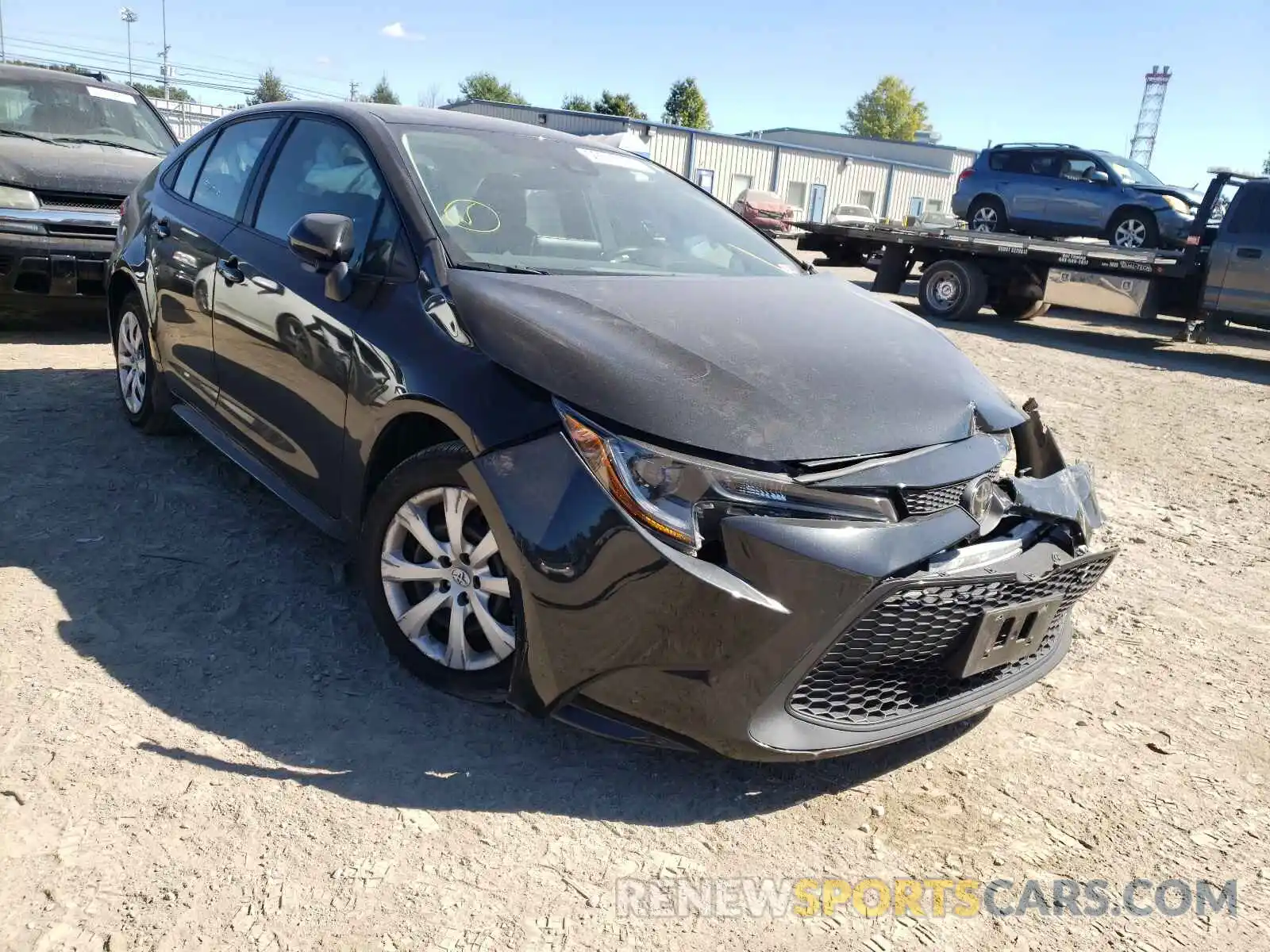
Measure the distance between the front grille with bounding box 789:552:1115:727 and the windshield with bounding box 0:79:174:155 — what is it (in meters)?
7.66

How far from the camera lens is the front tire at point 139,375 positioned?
470 centimetres

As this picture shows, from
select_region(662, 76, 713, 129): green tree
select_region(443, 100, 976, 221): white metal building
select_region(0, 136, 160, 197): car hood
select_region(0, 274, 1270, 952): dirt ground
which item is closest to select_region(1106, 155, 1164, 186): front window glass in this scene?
select_region(0, 274, 1270, 952): dirt ground

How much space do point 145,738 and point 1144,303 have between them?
11.5 meters

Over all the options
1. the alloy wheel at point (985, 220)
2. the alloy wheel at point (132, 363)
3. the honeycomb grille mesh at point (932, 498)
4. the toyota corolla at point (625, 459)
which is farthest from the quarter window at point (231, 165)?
the alloy wheel at point (985, 220)

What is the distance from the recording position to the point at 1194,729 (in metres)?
3.12

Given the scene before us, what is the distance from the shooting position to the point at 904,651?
7.94ft

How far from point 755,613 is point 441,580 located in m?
0.99

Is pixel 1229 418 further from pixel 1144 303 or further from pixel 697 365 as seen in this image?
pixel 697 365

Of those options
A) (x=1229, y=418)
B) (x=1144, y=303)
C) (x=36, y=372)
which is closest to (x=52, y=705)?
(x=36, y=372)

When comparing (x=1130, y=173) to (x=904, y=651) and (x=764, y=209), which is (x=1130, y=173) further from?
(x=904, y=651)

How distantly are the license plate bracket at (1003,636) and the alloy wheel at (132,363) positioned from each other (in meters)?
4.04

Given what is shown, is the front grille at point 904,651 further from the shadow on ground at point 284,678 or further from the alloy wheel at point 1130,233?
the alloy wheel at point 1130,233

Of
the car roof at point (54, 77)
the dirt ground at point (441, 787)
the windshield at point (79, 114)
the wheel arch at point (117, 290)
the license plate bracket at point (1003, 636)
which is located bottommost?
the dirt ground at point (441, 787)

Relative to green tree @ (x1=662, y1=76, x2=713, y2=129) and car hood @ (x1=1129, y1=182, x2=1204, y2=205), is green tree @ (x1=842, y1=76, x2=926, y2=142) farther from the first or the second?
car hood @ (x1=1129, y1=182, x2=1204, y2=205)
